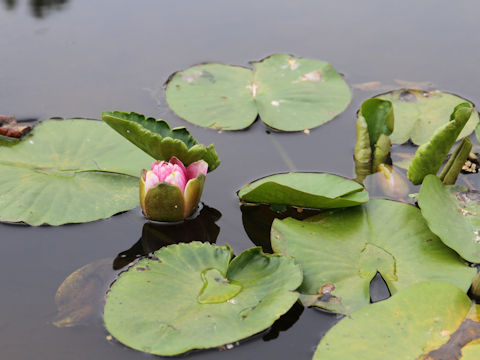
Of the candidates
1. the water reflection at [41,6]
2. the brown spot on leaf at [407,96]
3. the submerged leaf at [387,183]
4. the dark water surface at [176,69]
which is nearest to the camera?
the dark water surface at [176,69]

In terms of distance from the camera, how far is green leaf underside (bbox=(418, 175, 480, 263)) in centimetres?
227

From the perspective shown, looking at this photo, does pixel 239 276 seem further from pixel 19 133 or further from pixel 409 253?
pixel 19 133

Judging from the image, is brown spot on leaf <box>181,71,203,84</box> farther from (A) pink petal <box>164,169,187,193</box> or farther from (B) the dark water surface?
(A) pink petal <box>164,169,187,193</box>

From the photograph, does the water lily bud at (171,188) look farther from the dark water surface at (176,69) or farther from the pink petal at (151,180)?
the dark water surface at (176,69)

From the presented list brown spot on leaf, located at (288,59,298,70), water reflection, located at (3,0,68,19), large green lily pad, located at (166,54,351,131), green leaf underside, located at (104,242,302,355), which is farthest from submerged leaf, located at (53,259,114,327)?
water reflection, located at (3,0,68,19)

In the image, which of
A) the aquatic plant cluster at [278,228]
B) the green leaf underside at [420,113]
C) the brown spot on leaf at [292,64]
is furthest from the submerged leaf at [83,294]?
the brown spot on leaf at [292,64]

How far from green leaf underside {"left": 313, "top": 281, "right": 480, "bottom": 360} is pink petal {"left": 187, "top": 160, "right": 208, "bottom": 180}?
35.0 inches

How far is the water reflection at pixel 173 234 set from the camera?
2.44 metres

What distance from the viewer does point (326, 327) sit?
6.85 ft

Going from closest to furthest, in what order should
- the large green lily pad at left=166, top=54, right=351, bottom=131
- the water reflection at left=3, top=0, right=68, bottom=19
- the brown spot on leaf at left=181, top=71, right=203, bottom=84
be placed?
the large green lily pad at left=166, top=54, right=351, bottom=131, the brown spot on leaf at left=181, top=71, right=203, bottom=84, the water reflection at left=3, top=0, right=68, bottom=19

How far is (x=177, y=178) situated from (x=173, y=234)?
29 centimetres

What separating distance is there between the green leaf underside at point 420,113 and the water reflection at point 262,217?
0.82 meters

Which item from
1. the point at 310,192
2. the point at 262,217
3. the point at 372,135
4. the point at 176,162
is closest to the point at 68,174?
the point at 176,162

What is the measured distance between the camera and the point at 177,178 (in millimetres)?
2395
